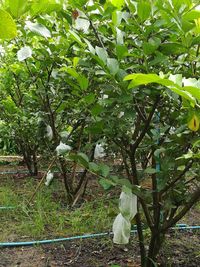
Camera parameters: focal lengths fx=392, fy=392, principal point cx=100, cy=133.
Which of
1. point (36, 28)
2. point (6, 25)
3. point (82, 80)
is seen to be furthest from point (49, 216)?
point (6, 25)

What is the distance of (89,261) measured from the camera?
2145 mm

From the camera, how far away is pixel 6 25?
54 cm

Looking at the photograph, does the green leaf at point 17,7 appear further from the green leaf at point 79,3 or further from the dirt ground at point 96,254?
the dirt ground at point 96,254

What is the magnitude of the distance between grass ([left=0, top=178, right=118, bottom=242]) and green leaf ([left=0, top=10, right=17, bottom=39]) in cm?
174

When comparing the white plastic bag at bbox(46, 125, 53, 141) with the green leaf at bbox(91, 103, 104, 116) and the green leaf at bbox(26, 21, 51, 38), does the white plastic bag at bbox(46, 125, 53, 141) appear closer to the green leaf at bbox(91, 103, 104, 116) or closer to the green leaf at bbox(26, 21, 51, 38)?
the green leaf at bbox(91, 103, 104, 116)

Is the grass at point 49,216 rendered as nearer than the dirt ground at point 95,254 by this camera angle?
No

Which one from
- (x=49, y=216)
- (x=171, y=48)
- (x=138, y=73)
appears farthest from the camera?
(x=49, y=216)

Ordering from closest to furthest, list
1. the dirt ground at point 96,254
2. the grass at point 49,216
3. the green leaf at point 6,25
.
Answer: the green leaf at point 6,25 → the dirt ground at point 96,254 → the grass at point 49,216

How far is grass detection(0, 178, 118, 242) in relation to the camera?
2.58 meters

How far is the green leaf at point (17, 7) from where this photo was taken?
1.01 m

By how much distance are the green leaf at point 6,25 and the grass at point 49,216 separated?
1.74m

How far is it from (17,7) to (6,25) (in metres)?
0.53

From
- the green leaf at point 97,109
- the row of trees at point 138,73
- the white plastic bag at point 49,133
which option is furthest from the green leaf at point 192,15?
the white plastic bag at point 49,133

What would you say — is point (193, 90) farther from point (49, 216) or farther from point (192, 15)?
point (49, 216)
